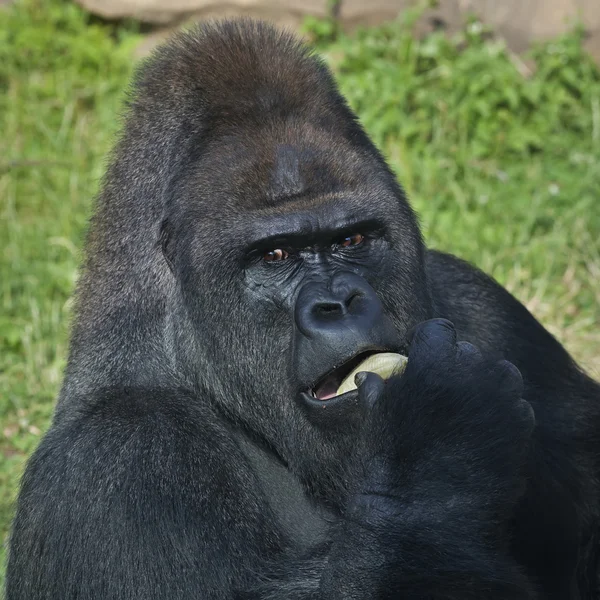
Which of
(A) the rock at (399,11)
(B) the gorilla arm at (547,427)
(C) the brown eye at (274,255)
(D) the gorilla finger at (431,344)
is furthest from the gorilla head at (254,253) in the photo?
(A) the rock at (399,11)

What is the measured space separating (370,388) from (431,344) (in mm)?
264

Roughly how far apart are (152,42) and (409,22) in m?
2.25

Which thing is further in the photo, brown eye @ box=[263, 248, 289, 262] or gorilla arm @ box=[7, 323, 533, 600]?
brown eye @ box=[263, 248, 289, 262]

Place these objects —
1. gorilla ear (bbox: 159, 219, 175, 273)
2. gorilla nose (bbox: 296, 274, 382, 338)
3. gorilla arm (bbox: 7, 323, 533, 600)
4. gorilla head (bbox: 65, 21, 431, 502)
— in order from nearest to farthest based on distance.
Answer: gorilla arm (bbox: 7, 323, 533, 600), gorilla nose (bbox: 296, 274, 382, 338), gorilla head (bbox: 65, 21, 431, 502), gorilla ear (bbox: 159, 219, 175, 273)

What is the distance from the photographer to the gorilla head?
3.50m

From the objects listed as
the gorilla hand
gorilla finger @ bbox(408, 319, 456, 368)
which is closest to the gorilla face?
gorilla finger @ bbox(408, 319, 456, 368)

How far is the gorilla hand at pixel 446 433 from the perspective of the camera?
125 inches

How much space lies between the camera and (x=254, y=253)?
3.64m

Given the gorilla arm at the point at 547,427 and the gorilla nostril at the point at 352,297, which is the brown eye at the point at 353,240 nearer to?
the gorilla nostril at the point at 352,297

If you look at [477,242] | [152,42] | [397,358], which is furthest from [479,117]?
[397,358]

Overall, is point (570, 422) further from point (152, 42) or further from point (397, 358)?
point (152, 42)

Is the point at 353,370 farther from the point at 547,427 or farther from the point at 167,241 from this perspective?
the point at 547,427

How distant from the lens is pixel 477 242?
718cm

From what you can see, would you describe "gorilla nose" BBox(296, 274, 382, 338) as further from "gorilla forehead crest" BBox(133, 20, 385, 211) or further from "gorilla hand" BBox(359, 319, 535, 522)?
"gorilla forehead crest" BBox(133, 20, 385, 211)
